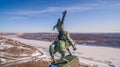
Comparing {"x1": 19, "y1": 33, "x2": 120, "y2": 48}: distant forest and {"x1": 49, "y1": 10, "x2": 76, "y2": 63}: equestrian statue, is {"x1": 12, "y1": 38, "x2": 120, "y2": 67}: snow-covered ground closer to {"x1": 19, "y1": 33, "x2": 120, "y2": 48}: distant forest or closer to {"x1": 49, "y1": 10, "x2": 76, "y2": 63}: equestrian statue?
{"x1": 49, "y1": 10, "x2": 76, "y2": 63}: equestrian statue

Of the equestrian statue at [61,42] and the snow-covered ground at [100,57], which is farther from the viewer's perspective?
the snow-covered ground at [100,57]

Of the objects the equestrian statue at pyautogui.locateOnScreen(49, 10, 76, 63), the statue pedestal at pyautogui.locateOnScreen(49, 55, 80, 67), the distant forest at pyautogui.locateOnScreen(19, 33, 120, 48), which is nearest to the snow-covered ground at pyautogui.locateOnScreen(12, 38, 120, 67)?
the statue pedestal at pyautogui.locateOnScreen(49, 55, 80, 67)

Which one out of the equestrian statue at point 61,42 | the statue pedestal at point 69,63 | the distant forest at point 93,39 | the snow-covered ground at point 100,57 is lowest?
the distant forest at point 93,39

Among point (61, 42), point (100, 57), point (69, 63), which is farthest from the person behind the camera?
point (100, 57)

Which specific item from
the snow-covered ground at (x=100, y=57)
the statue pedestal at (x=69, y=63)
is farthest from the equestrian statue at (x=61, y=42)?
the snow-covered ground at (x=100, y=57)

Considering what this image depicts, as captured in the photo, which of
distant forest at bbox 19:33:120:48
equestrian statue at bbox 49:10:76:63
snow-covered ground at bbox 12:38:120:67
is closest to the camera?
equestrian statue at bbox 49:10:76:63

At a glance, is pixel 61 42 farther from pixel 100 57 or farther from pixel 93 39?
pixel 93 39

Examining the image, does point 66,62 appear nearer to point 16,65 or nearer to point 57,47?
point 57,47

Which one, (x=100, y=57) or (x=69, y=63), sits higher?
(x=69, y=63)

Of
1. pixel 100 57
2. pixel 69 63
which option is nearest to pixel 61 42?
pixel 69 63

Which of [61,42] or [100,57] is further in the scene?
[100,57]

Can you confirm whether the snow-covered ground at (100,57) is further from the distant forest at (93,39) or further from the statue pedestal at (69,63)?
the distant forest at (93,39)

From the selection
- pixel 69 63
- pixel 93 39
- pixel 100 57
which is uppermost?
pixel 69 63

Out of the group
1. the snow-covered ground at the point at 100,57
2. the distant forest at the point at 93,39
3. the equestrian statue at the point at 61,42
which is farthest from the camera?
the distant forest at the point at 93,39
